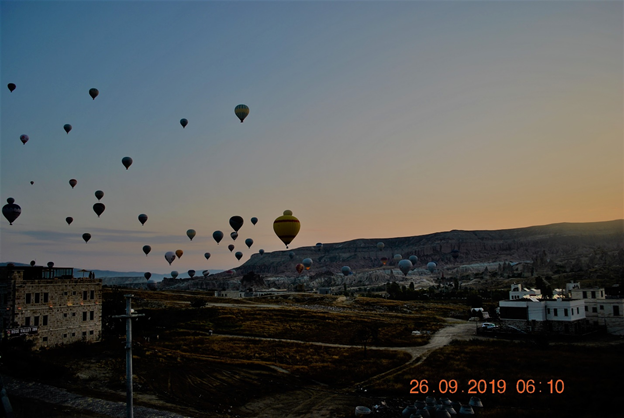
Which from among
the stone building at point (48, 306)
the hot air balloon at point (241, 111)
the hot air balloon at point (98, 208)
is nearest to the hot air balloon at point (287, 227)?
the hot air balloon at point (241, 111)

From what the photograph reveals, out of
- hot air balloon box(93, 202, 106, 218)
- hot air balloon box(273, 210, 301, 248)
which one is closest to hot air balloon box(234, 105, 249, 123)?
hot air balloon box(273, 210, 301, 248)

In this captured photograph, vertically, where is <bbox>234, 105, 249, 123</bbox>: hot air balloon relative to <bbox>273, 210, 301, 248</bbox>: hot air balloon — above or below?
above

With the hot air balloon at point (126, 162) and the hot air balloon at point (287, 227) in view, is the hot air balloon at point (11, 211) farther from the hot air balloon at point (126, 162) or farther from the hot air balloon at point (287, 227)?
the hot air balloon at point (287, 227)

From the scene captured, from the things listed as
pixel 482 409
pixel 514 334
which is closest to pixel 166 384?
pixel 482 409

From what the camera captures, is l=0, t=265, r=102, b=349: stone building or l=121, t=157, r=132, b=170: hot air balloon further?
l=121, t=157, r=132, b=170: hot air balloon

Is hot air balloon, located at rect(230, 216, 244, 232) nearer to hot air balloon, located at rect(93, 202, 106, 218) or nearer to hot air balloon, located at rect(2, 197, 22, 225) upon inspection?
hot air balloon, located at rect(93, 202, 106, 218)

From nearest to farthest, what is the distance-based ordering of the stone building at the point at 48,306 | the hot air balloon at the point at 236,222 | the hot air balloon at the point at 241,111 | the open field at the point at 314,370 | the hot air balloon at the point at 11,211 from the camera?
the open field at the point at 314,370, the stone building at the point at 48,306, the hot air balloon at the point at 11,211, the hot air balloon at the point at 241,111, the hot air balloon at the point at 236,222

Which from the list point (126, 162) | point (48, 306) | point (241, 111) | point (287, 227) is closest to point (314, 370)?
point (287, 227)
